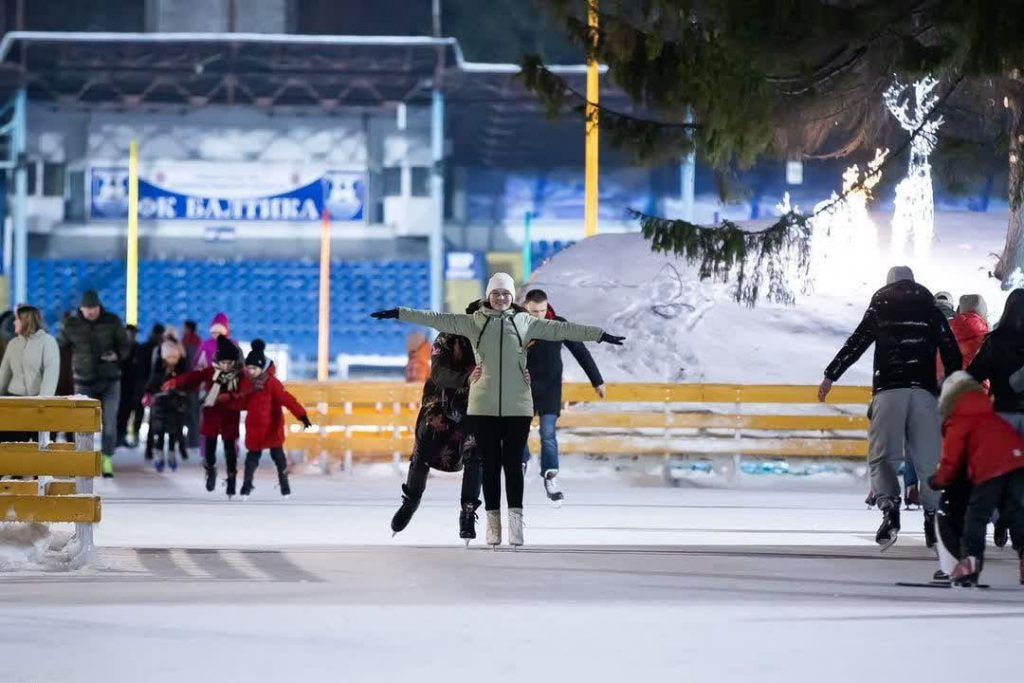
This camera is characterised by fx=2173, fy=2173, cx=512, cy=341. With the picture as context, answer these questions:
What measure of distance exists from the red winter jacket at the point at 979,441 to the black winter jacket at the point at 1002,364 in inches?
33.5

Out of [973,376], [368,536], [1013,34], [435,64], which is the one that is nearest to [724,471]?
[1013,34]

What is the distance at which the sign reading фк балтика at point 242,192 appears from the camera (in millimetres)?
47969

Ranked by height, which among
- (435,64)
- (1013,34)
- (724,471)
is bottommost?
(724,471)

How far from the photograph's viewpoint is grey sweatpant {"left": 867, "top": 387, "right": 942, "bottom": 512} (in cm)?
1220

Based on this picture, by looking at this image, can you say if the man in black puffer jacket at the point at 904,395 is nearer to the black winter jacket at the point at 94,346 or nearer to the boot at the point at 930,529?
the boot at the point at 930,529

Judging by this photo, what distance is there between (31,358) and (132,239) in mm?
28779

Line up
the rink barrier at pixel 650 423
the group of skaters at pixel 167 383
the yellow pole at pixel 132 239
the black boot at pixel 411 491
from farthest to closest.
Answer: the yellow pole at pixel 132 239
the rink barrier at pixel 650 423
the group of skaters at pixel 167 383
the black boot at pixel 411 491

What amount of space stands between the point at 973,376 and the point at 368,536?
4.33 metres

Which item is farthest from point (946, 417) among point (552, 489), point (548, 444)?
point (548, 444)

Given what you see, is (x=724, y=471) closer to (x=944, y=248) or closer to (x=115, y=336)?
(x=115, y=336)

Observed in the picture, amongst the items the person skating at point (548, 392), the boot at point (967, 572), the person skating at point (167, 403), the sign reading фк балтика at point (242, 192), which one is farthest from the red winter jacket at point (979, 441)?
the sign reading фк балтика at point (242, 192)

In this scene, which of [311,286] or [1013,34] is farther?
[311,286]

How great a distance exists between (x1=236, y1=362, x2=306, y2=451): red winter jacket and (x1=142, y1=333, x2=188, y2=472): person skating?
4.60 m

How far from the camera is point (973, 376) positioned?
10.6 metres
